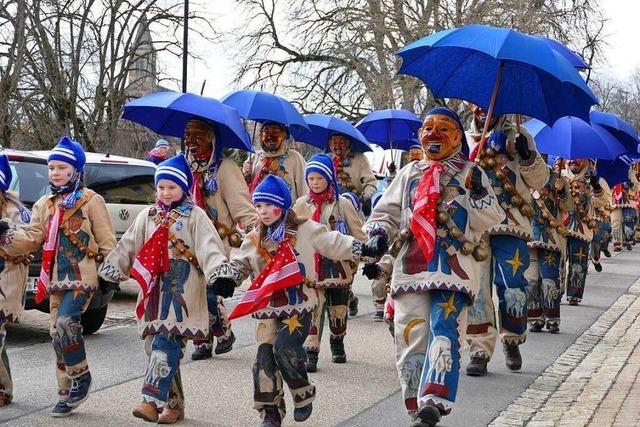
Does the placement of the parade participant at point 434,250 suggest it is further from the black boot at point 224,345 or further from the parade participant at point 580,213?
the parade participant at point 580,213

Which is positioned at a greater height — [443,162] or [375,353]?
[443,162]

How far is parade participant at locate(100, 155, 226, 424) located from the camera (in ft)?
19.4

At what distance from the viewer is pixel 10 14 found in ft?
82.3

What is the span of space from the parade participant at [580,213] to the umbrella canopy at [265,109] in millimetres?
3665

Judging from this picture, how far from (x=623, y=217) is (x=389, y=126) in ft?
38.5

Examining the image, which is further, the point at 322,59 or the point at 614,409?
the point at 322,59

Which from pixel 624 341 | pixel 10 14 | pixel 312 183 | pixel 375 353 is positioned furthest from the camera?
pixel 10 14

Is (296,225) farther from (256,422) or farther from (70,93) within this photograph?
(70,93)

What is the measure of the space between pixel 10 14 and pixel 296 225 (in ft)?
68.8

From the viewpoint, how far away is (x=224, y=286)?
225 inches

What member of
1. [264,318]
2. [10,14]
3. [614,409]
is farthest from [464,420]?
[10,14]

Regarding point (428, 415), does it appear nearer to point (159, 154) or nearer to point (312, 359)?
point (312, 359)

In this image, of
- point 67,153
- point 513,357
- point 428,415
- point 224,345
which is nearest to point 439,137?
point 428,415

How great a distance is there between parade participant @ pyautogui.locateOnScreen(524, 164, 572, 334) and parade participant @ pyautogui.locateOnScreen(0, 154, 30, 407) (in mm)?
5004
